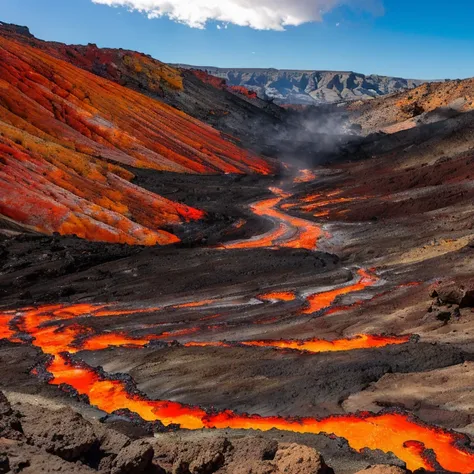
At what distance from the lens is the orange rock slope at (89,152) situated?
115ft

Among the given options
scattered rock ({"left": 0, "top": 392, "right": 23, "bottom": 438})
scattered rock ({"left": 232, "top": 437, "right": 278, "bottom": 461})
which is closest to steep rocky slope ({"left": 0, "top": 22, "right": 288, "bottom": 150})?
scattered rock ({"left": 0, "top": 392, "right": 23, "bottom": 438})

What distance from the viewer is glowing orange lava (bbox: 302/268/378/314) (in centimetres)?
2484

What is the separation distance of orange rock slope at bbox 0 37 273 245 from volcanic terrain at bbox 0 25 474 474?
0.23m

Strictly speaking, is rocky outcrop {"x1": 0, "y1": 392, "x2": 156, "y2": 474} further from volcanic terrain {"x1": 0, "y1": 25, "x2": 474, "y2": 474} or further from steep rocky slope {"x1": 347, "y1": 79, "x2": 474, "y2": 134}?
steep rocky slope {"x1": 347, "y1": 79, "x2": 474, "y2": 134}

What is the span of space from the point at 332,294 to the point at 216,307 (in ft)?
21.5

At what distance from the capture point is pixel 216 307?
24.7 m

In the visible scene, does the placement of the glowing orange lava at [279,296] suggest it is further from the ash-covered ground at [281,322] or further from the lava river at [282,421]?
the lava river at [282,421]

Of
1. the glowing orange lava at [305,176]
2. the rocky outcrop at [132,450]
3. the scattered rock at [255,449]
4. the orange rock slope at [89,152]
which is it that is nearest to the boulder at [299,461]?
the rocky outcrop at [132,450]

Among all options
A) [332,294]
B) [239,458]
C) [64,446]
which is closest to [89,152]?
[332,294]

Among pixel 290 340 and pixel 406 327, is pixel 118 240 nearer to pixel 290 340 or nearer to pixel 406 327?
pixel 290 340

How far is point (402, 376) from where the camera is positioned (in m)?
A: 15.7

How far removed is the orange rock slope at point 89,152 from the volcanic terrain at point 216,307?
0.23 meters

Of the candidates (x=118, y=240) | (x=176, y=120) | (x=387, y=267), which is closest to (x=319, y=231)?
(x=387, y=267)

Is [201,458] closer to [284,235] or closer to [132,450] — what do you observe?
[132,450]
